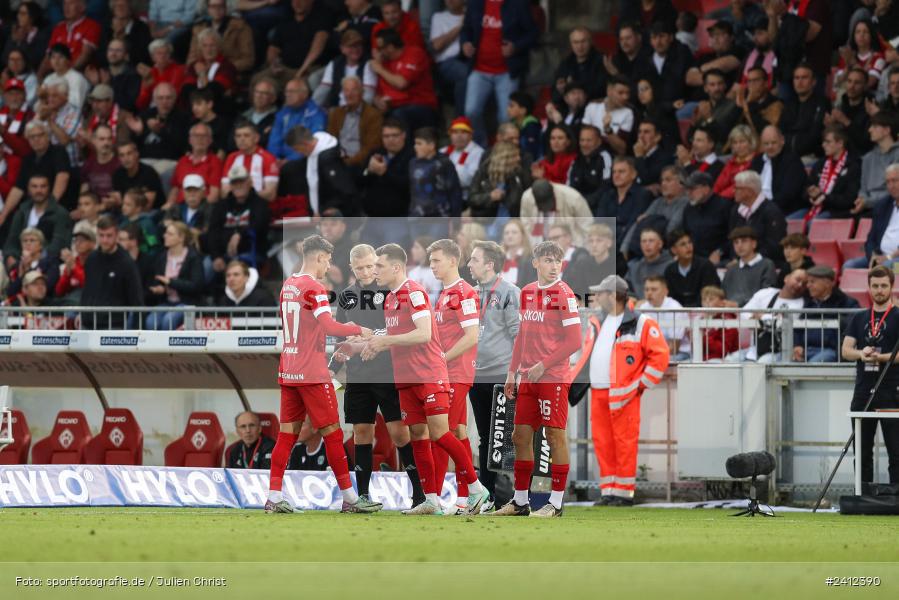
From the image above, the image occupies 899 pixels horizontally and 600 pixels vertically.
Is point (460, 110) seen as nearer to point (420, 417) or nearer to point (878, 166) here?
point (878, 166)

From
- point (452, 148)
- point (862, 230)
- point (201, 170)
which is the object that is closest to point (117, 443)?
point (452, 148)

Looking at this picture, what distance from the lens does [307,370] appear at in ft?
40.3

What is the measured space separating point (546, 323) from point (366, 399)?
5.31 ft

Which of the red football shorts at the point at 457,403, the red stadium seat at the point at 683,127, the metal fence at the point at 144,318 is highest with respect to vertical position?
the red stadium seat at the point at 683,127

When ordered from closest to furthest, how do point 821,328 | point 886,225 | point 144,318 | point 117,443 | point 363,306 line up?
1. point 363,306
2. point 821,328
3. point 117,443
4. point 886,225
5. point 144,318

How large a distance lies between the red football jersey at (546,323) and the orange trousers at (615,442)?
272 cm

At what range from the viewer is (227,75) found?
23.1m

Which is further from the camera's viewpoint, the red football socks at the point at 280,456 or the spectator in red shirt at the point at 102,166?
the spectator in red shirt at the point at 102,166

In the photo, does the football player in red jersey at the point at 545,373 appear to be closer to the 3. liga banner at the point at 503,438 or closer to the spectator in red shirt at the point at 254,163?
the 3. liga banner at the point at 503,438

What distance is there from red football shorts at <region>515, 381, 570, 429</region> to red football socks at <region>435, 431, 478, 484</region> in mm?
502

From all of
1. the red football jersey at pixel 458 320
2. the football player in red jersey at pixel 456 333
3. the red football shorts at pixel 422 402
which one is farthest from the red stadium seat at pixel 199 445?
the red football shorts at pixel 422 402

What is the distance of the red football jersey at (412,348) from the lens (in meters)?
12.3

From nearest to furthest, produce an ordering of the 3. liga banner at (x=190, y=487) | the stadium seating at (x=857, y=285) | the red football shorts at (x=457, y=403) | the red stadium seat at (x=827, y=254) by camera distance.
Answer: the red football shorts at (x=457, y=403)
the 3. liga banner at (x=190, y=487)
the stadium seating at (x=857, y=285)
the red stadium seat at (x=827, y=254)

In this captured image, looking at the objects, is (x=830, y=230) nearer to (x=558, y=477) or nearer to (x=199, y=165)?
(x=558, y=477)
